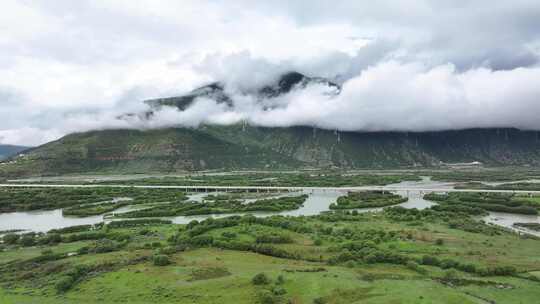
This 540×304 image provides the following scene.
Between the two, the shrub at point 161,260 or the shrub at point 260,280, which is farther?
the shrub at point 161,260

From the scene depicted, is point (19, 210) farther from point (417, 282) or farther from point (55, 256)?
point (417, 282)

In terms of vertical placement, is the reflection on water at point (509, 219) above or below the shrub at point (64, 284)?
below

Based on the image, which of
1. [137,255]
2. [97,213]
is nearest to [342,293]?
[137,255]

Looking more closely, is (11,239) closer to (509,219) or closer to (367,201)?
(367,201)

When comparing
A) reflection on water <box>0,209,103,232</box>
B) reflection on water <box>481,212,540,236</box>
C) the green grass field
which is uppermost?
reflection on water <box>0,209,103,232</box>

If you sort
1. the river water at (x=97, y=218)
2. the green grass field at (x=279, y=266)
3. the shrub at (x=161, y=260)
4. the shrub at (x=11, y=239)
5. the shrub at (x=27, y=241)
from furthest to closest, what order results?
the river water at (x=97, y=218), the shrub at (x=11, y=239), the shrub at (x=27, y=241), the shrub at (x=161, y=260), the green grass field at (x=279, y=266)

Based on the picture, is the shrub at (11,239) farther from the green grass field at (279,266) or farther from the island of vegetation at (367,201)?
the island of vegetation at (367,201)

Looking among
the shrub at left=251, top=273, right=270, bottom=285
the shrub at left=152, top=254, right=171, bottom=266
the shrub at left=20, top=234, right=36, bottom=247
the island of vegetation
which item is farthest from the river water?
the shrub at left=251, top=273, right=270, bottom=285

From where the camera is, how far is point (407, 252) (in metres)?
79.8

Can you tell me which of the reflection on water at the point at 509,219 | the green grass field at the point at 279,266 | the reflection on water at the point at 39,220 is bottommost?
the reflection on water at the point at 509,219

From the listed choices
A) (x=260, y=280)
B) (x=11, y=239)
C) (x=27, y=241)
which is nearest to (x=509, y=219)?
(x=260, y=280)

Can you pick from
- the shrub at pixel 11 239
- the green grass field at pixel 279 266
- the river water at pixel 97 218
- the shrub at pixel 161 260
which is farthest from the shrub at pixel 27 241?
the shrub at pixel 161 260

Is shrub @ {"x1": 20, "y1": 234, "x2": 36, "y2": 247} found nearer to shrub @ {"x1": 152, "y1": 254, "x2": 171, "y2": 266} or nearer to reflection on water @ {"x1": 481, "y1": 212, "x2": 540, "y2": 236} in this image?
shrub @ {"x1": 152, "y1": 254, "x2": 171, "y2": 266}

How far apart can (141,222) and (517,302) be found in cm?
9745
